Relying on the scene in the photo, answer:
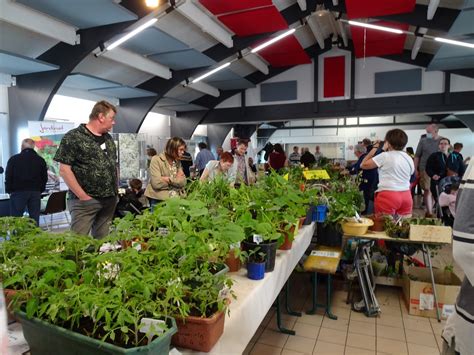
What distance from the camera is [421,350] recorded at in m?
2.49

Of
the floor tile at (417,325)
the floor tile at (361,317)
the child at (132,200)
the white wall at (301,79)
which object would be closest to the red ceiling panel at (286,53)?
the white wall at (301,79)

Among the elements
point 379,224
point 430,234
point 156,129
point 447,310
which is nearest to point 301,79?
point 156,129

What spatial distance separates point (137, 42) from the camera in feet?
19.1

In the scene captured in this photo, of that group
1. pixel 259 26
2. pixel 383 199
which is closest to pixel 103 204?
pixel 383 199

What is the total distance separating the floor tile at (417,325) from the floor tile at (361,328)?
0.96 feet

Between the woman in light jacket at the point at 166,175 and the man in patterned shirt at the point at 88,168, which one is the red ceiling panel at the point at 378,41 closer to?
the woman in light jacket at the point at 166,175

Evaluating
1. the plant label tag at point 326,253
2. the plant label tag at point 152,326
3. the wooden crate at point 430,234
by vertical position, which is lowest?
the plant label tag at point 326,253

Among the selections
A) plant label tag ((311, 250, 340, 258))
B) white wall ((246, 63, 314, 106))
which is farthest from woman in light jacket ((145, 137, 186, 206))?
white wall ((246, 63, 314, 106))

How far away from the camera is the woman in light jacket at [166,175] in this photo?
3.28 meters

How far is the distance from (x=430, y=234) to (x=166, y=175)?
243 cm

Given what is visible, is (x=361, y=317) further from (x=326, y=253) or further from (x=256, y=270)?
(x=256, y=270)

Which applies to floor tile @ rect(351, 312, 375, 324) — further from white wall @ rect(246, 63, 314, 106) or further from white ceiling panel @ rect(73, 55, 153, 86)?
white wall @ rect(246, 63, 314, 106)

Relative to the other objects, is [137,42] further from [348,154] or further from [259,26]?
[348,154]

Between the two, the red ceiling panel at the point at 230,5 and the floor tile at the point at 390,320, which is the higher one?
the red ceiling panel at the point at 230,5
